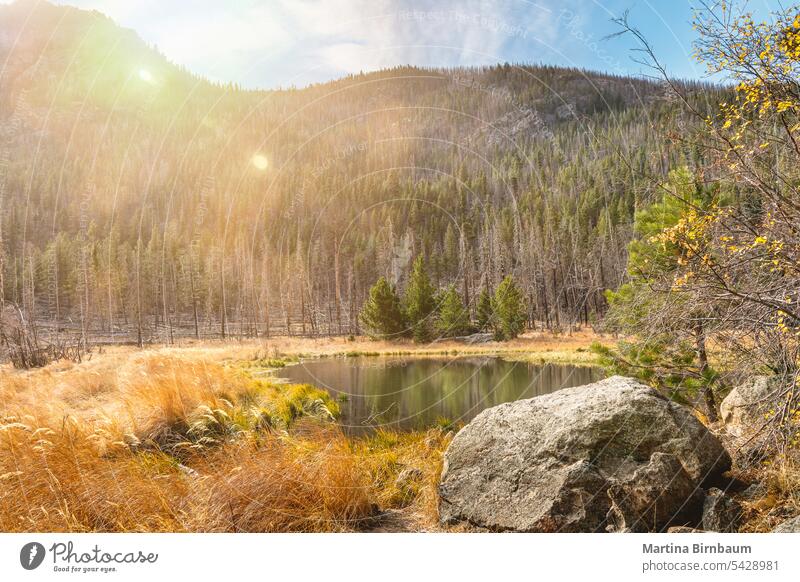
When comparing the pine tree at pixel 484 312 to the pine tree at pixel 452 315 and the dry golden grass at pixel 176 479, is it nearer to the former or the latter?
the pine tree at pixel 452 315

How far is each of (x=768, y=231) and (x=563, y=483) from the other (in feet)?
7.18

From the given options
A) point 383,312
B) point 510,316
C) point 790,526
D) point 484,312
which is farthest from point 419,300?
point 790,526

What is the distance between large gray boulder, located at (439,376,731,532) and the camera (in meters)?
2.99

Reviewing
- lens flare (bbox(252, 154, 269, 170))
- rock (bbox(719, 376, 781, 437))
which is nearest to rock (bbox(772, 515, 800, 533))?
rock (bbox(719, 376, 781, 437))

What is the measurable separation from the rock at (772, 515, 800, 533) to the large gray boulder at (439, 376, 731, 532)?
0.42 meters

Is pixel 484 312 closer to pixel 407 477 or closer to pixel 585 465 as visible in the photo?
pixel 407 477

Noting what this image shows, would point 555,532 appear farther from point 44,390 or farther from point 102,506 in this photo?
point 44,390

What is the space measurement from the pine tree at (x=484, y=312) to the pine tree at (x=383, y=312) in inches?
94.8

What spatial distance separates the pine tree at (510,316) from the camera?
42.5ft

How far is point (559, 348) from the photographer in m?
14.7

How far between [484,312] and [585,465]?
36.5 ft

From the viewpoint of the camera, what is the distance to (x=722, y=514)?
2.94 m

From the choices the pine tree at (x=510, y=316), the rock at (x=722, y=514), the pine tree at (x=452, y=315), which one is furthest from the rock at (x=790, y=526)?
the pine tree at (x=510, y=316)

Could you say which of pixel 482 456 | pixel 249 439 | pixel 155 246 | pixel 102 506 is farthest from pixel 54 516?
pixel 155 246
